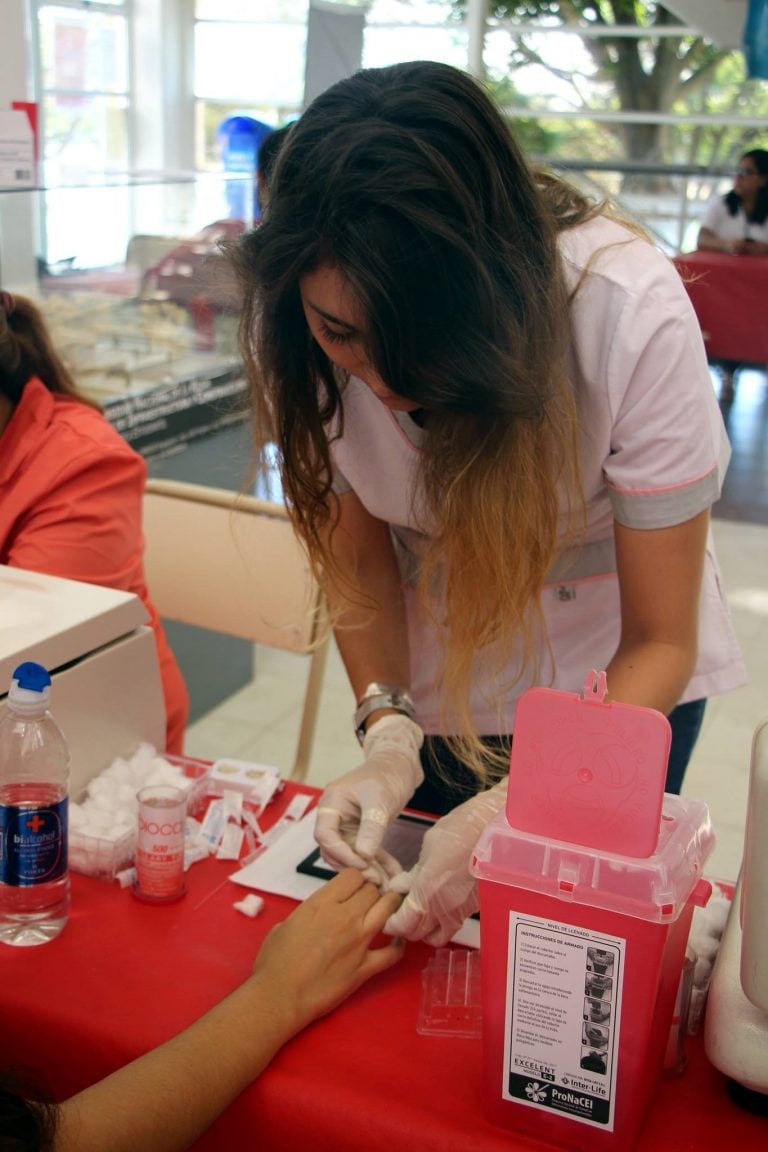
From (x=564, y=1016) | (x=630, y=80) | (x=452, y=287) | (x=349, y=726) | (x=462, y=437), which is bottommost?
(x=349, y=726)

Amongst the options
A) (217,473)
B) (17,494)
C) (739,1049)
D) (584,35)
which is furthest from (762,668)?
(584,35)

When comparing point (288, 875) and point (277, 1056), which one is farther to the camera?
point (288, 875)

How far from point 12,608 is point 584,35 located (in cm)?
582

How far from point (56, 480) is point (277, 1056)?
3.03ft

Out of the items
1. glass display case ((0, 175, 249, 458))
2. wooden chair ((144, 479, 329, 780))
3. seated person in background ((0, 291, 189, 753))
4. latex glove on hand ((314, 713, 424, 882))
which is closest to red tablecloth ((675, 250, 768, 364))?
glass display case ((0, 175, 249, 458))

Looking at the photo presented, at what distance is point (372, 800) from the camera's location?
1.15 metres

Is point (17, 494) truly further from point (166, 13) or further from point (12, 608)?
point (166, 13)

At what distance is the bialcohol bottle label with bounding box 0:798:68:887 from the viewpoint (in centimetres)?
103

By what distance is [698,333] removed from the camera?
112 cm

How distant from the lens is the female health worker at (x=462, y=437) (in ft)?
3.06

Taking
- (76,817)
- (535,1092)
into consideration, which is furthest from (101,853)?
(535,1092)

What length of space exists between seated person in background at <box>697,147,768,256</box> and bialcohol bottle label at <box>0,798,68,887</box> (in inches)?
207

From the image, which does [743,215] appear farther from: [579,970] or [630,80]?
[579,970]

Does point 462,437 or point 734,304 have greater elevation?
point 462,437
